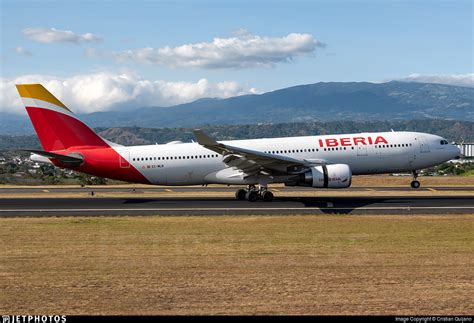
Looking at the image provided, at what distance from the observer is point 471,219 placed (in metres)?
28.8

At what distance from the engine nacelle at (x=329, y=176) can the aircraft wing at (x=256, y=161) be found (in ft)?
3.17

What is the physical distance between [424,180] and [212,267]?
51262 mm

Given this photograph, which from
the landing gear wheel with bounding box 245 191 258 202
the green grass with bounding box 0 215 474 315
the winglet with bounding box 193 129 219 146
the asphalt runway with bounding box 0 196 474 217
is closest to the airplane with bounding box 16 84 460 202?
the landing gear wheel with bounding box 245 191 258 202

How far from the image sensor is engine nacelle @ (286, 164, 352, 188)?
3659 centimetres

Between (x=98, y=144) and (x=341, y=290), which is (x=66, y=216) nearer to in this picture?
(x=98, y=144)

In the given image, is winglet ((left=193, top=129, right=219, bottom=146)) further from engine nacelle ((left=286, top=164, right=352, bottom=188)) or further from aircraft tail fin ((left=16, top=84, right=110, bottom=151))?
aircraft tail fin ((left=16, top=84, right=110, bottom=151))

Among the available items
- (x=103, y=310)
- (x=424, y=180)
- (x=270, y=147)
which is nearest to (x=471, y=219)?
(x=270, y=147)

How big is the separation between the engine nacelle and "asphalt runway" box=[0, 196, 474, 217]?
1187 mm

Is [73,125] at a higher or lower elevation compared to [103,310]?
higher

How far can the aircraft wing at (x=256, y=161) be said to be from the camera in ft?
120

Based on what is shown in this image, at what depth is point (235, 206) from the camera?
3612 cm

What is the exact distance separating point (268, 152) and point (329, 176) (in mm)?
5431

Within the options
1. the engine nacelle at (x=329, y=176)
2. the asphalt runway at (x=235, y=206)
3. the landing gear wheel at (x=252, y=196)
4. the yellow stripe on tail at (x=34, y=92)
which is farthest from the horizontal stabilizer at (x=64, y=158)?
the engine nacelle at (x=329, y=176)

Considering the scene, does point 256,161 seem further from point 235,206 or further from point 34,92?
point 34,92
